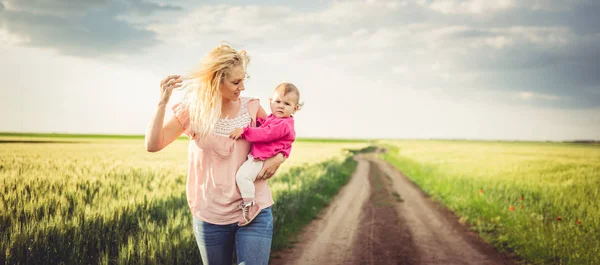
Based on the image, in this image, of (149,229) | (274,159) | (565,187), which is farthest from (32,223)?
(565,187)

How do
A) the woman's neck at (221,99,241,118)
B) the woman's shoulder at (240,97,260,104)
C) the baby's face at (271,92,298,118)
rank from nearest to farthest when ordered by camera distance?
the woman's neck at (221,99,241,118)
the woman's shoulder at (240,97,260,104)
the baby's face at (271,92,298,118)

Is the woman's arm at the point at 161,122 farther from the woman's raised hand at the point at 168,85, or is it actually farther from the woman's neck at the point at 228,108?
the woman's neck at the point at 228,108

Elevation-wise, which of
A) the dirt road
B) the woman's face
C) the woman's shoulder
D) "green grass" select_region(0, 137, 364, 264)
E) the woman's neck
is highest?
the woman's face

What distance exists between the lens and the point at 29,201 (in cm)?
489

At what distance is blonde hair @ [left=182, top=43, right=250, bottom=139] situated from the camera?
2580 mm

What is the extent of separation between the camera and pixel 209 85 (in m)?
2.63

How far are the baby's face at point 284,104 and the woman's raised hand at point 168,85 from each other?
886 mm

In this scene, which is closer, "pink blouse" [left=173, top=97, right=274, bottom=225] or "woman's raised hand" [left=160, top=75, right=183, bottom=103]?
"woman's raised hand" [left=160, top=75, right=183, bottom=103]

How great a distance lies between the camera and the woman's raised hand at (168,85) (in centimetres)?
251

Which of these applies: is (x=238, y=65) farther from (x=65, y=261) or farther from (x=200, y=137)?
(x=65, y=261)

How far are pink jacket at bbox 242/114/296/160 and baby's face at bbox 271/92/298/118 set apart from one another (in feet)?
0.29

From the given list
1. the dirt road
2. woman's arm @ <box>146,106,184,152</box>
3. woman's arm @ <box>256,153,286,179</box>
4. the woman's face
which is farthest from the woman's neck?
the dirt road

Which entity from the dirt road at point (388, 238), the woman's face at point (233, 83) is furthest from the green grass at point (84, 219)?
the woman's face at point (233, 83)

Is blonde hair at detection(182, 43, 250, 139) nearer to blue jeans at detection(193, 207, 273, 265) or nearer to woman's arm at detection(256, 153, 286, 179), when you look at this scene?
woman's arm at detection(256, 153, 286, 179)
